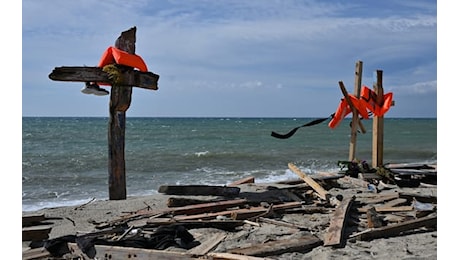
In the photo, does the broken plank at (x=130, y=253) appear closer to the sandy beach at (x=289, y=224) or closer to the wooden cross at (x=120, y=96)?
the sandy beach at (x=289, y=224)

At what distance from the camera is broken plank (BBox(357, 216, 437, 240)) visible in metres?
6.31

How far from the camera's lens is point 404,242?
6.15 metres

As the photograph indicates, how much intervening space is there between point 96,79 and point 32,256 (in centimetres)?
394

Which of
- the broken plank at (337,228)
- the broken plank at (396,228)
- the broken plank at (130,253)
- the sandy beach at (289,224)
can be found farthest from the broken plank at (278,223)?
the broken plank at (130,253)

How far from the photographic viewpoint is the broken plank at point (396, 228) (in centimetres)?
631

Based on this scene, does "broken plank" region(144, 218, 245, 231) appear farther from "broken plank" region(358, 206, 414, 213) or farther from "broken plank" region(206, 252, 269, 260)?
"broken plank" region(358, 206, 414, 213)

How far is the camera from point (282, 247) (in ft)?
18.7

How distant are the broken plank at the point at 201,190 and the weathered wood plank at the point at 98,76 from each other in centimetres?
243

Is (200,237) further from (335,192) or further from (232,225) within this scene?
(335,192)

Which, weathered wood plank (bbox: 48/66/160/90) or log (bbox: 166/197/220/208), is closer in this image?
weathered wood plank (bbox: 48/66/160/90)

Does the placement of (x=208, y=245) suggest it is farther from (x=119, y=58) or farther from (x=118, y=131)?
(x=119, y=58)

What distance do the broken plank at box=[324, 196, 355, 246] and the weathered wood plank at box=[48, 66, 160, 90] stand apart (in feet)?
14.9

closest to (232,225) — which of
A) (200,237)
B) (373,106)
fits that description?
(200,237)

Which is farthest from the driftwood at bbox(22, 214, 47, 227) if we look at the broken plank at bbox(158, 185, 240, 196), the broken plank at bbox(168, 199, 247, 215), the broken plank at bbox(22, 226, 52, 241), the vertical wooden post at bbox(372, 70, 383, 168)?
the vertical wooden post at bbox(372, 70, 383, 168)
